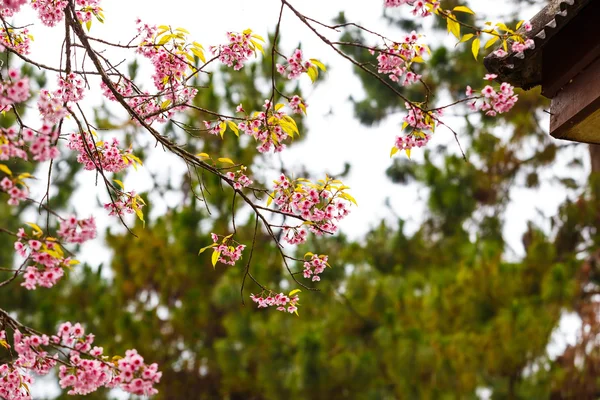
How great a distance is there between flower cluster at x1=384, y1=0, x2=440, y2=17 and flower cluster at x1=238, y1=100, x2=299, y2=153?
50 centimetres

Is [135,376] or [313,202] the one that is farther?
[313,202]

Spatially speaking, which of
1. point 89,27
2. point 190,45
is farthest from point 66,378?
point 89,27

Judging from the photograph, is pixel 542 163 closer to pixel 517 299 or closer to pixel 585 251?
pixel 585 251

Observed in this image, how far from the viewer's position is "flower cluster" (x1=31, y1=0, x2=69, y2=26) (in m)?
2.31

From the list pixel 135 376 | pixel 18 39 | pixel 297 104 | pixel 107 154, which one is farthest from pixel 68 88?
pixel 135 376

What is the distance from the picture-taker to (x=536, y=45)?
6.01ft

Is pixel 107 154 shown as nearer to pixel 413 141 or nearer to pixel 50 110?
pixel 50 110

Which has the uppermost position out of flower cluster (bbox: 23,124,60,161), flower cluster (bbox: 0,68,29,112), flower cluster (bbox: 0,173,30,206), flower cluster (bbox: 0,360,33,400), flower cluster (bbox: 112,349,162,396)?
flower cluster (bbox: 0,68,29,112)

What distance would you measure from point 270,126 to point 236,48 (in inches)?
15.0

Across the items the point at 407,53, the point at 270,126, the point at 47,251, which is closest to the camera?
the point at 47,251

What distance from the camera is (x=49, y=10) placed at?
2.32 meters

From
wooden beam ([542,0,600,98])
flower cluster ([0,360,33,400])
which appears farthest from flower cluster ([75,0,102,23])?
wooden beam ([542,0,600,98])

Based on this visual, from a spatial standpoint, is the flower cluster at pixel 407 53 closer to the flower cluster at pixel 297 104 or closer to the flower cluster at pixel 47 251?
the flower cluster at pixel 297 104

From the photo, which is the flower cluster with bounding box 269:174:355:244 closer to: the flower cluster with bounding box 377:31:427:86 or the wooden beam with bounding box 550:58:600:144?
the flower cluster with bounding box 377:31:427:86
